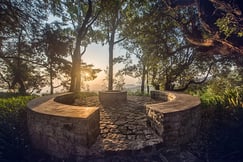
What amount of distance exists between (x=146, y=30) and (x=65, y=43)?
501 centimetres

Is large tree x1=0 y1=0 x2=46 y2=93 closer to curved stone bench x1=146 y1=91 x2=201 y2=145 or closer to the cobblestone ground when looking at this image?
the cobblestone ground

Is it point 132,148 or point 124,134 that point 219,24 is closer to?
point 124,134

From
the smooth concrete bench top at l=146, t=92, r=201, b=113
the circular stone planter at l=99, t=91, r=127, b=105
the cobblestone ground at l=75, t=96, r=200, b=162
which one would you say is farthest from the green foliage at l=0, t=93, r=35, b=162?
the circular stone planter at l=99, t=91, r=127, b=105

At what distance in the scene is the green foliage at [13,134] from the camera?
3.70m

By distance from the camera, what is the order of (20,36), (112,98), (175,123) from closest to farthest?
(175,123) < (112,98) < (20,36)

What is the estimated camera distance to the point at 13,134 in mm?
4098

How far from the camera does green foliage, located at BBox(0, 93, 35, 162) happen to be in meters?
3.70

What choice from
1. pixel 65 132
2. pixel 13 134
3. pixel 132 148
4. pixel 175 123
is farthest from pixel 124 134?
pixel 13 134

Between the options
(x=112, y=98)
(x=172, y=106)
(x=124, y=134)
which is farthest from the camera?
(x=112, y=98)

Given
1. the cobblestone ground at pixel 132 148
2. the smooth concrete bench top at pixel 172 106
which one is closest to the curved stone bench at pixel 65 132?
the cobblestone ground at pixel 132 148

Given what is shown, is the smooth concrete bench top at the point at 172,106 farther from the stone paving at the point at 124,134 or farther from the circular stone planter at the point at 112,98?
the circular stone planter at the point at 112,98

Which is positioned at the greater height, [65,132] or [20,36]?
[20,36]

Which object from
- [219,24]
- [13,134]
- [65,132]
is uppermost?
[219,24]

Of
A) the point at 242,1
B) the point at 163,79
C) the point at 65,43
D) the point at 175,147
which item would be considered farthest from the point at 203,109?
the point at 65,43
